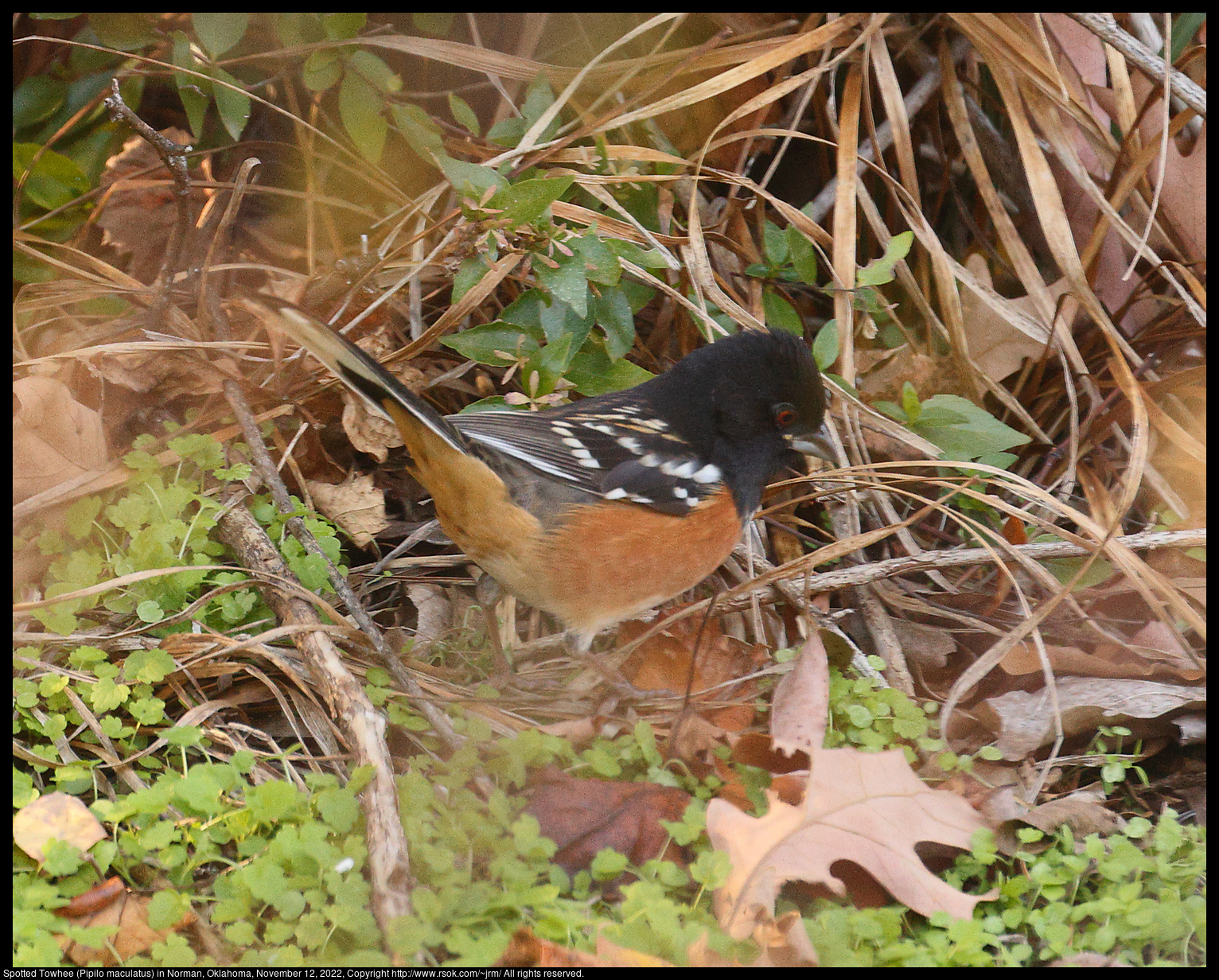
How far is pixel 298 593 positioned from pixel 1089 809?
151cm

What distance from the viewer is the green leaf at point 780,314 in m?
2.51

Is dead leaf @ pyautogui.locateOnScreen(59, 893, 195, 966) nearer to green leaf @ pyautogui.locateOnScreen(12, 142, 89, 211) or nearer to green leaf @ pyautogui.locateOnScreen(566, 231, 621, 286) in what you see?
green leaf @ pyautogui.locateOnScreen(566, 231, 621, 286)

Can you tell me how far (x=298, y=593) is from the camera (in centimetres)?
187

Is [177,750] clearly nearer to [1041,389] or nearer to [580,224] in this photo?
[580,224]

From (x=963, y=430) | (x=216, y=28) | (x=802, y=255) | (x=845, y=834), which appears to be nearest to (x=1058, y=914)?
(x=845, y=834)

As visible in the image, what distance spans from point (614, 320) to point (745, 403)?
1.32 ft

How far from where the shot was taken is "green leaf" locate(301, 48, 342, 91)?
2371mm

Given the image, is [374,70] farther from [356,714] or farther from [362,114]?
[356,714]

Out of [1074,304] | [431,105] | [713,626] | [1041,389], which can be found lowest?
[713,626]

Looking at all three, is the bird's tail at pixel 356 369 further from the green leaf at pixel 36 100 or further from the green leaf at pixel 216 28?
the green leaf at pixel 36 100

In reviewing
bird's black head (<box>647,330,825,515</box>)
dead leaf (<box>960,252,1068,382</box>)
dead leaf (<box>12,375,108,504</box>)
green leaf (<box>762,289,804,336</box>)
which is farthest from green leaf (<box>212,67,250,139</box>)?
dead leaf (<box>960,252,1068,382</box>)

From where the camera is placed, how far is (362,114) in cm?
238

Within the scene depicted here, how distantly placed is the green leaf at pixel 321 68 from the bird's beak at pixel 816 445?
1.48 m

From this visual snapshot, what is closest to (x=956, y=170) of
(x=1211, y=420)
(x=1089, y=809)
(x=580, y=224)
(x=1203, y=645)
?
(x=1211, y=420)
